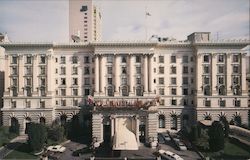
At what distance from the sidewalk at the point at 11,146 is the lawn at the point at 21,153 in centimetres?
105

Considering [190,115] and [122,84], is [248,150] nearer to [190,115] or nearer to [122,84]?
[190,115]

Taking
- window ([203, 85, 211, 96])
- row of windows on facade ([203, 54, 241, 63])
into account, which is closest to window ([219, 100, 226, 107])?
window ([203, 85, 211, 96])

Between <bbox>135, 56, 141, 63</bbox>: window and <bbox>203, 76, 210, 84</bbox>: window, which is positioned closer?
<bbox>135, 56, 141, 63</bbox>: window

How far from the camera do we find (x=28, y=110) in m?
68.2

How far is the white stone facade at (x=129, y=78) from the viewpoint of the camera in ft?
223

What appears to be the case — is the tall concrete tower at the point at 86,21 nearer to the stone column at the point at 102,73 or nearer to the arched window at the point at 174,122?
the stone column at the point at 102,73

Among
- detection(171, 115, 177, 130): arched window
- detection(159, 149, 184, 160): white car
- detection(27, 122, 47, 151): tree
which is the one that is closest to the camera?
detection(159, 149, 184, 160): white car

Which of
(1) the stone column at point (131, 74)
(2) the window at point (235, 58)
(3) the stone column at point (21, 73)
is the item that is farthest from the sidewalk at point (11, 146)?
(2) the window at point (235, 58)

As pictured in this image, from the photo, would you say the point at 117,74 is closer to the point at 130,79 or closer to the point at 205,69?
the point at 130,79

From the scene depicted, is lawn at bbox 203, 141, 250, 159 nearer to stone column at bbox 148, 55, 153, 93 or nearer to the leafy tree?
stone column at bbox 148, 55, 153, 93

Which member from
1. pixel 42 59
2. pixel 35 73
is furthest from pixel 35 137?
pixel 42 59

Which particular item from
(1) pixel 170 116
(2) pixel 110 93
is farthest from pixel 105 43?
(1) pixel 170 116

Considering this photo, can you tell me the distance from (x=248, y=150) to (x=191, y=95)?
21.7 m

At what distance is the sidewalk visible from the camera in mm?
53625
